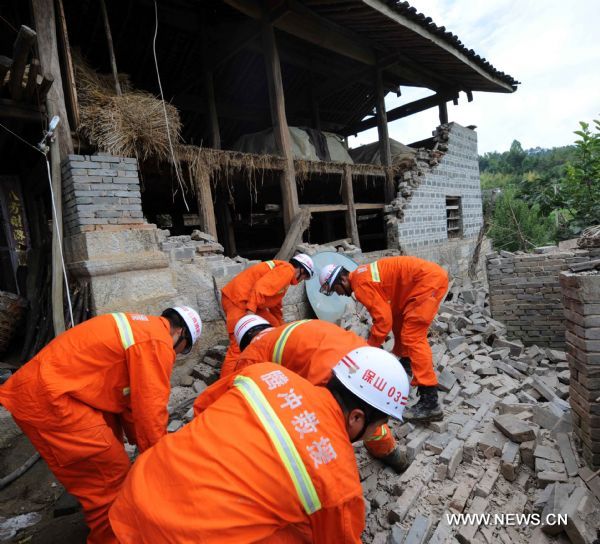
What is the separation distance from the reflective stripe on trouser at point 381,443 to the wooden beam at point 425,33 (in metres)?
5.84

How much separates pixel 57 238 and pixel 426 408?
13.9ft

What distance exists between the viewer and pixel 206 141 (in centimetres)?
902

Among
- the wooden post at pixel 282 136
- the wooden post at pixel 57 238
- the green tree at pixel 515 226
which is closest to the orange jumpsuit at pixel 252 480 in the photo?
the wooden post at pixel 57 238

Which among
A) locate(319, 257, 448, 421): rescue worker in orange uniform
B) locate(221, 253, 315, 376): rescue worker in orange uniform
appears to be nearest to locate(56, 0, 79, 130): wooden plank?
locate(221, 253, 315, 376): rescue worker in orange uniform

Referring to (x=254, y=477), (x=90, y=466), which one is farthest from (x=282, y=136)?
(x=254, y=477)

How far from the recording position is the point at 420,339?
11.8 feet

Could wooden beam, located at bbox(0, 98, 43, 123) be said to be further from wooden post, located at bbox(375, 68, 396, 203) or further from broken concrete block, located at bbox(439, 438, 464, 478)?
wooden post, located at bbox(375, 68, 396, 203)

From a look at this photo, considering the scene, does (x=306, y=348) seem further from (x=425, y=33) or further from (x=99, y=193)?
(x=425, y=33)

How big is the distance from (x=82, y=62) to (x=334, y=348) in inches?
198

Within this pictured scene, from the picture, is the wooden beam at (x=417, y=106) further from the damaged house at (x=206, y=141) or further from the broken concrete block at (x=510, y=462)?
the broken concrete block at (x=510, y=462)

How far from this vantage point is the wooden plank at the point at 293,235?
6.05 meters

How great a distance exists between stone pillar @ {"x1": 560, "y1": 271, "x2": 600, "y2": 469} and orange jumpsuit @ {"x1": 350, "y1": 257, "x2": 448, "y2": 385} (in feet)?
3.76

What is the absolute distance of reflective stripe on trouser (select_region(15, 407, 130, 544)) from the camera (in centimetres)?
216

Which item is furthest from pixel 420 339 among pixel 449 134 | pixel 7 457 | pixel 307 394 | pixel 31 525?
pixel 449 134
